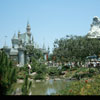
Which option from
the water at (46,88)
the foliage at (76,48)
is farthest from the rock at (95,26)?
the water at (46,88)

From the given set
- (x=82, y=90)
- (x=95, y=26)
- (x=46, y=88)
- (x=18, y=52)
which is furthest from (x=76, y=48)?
(x=95, y=26)

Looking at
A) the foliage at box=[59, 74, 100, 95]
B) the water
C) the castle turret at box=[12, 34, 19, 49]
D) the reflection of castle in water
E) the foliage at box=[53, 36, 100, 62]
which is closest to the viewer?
the foliage at box=[59, 74, 100, 95]

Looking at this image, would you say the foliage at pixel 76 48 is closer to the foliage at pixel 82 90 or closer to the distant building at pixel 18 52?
the distant building at pixel 18 52

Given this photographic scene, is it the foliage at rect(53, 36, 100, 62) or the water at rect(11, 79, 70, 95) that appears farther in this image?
the foliage at rect(53, 36, 100, 62)

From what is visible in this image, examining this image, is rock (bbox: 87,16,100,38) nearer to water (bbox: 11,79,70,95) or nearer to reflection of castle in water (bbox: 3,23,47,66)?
reflection of castle in water (bbox: 3,23,47,66)

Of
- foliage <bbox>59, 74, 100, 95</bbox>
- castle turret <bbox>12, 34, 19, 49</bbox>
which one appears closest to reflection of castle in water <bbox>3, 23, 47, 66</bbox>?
castle turret <bbox>12, 34, 19, 49</bbox>

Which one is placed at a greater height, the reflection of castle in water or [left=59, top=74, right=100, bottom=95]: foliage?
the reflection of castle in water

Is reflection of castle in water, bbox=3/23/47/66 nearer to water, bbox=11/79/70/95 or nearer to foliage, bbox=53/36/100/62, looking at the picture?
foliage, bbox=53/36/100/62

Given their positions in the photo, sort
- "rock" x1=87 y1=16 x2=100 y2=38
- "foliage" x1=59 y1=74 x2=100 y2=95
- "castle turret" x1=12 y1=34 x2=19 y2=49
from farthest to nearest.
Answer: "castle turret" x1=12 y1=34 x2=19 y2=49 → "rock" x1=87 y1=16 x2=100 y2=38 → "foliage" x1=59 y1=74 x2=100 y2=95

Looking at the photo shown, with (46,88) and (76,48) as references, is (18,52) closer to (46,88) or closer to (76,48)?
(76,48)

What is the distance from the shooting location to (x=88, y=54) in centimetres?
2555

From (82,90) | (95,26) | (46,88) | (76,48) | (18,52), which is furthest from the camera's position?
(95,26)

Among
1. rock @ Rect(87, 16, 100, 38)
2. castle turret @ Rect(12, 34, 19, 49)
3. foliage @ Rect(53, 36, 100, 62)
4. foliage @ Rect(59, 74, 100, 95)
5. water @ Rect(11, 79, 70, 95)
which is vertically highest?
rock @ Rect(87, 16, 100, 38)
